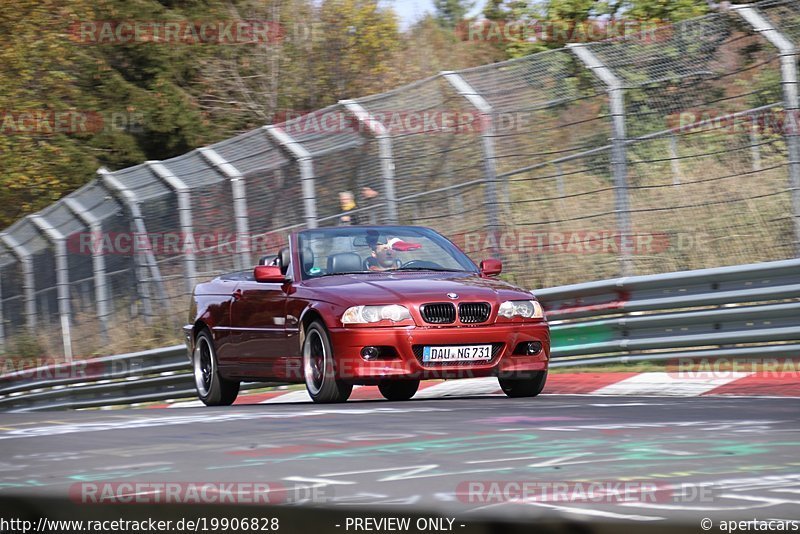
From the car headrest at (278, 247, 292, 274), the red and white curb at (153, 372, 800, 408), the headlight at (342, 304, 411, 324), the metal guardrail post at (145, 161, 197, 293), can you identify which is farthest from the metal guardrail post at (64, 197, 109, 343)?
the headlight at (342, 304, 411, 324)

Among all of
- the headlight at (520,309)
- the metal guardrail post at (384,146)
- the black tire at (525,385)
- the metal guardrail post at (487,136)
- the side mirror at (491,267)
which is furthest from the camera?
the metal guardrail post at (384,146)

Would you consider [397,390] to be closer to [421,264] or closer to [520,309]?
[421,264]

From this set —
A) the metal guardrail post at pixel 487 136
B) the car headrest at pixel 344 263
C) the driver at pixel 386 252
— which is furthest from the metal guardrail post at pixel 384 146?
the car headrest at pixel 344 263

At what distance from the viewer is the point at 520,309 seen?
1031cm

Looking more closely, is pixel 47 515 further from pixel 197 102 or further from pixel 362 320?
pixel 197 102

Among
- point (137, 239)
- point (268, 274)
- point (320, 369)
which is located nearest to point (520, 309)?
point (320, 369)

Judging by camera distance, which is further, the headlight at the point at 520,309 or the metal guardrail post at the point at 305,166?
the metal guardrail post at the point at 305,166

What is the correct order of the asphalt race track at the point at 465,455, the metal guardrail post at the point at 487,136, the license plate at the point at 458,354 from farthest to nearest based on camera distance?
the metal guardrail post at the point at 487,136
the license plate at the point at 458,354
the asphalt race track at the point at 465,455

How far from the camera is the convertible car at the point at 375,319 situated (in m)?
9.88

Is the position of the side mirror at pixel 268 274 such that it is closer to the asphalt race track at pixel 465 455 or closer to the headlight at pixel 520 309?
the headlight at pixel 520 309

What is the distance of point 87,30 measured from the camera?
3291 cm

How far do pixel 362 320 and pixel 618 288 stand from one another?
343 centimetres

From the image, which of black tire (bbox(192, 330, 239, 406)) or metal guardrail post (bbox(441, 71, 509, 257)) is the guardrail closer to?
metal guardrail post (bbox(441, 71, 509, 257))

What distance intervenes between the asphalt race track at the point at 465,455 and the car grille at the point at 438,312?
1058 mm
